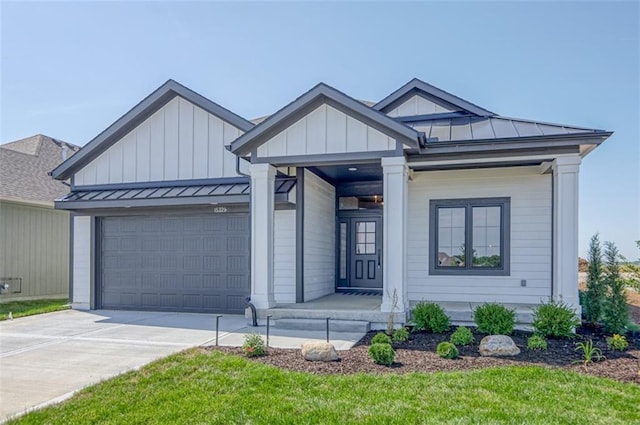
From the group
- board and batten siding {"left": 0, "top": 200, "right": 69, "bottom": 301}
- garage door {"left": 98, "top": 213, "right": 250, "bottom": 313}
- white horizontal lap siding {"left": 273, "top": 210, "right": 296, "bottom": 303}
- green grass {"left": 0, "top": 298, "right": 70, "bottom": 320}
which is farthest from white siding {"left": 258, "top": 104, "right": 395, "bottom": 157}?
board and batten siding {"left": 0, "top": 200, "right": 69, "bottom": 301}

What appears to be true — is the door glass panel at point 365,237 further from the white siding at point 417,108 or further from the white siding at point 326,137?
the white siding at point 326,137

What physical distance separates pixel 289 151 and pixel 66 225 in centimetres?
972

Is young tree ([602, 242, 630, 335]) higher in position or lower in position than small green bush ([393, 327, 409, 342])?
higher

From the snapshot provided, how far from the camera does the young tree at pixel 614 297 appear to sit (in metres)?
7.64

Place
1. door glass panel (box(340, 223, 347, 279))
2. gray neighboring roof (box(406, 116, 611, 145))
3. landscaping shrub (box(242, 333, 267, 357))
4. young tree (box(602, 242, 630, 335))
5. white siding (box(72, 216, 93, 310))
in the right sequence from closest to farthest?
1. landscaping shrub (box(242, 333, 267, 357))
2. young tree (box(602, 242, 630, 335))
3. gray neighboring roof (box(406, 116, 611, 145))
4. white siding (box(72, 216, 93, 310))
5. door glass panel (box(340, 223, 347, 279))

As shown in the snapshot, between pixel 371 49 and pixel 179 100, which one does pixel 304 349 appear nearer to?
pixel 179 100

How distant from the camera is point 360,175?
11.1 meters

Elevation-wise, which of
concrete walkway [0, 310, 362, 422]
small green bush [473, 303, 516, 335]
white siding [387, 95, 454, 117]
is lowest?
concrete walkway [0, 310, 362, 422]

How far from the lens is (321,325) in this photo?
26.9 ft

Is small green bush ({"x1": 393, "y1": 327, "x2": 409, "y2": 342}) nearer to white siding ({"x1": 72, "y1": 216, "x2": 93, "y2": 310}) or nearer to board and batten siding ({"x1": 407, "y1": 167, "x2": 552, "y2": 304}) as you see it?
board and batten siding ({"x1": 407, "y1": 167, "x2": 552, "y2": 304})

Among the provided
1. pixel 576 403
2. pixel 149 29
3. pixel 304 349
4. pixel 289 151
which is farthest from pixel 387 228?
pixel 149 29

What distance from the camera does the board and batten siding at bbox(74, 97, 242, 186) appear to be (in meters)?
10.6

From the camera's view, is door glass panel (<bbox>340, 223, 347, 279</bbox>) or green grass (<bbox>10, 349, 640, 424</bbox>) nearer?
green grass (<bbox>10, 349, 640, 424</bbox>)

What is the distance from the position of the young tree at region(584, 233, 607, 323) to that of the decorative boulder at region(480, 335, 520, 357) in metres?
3.07
